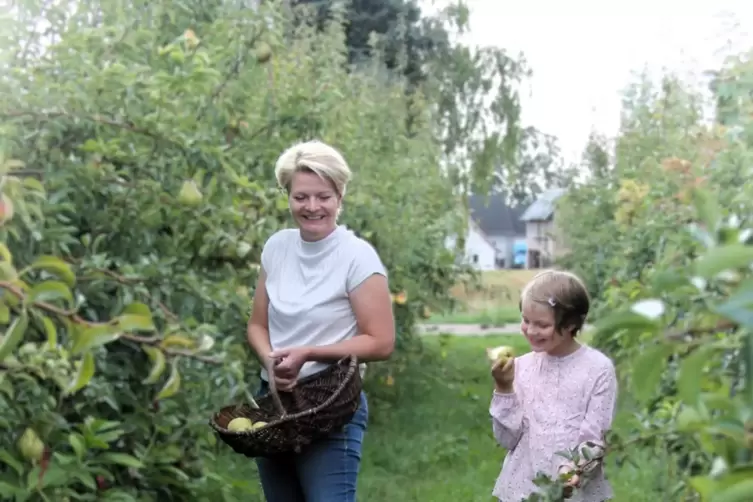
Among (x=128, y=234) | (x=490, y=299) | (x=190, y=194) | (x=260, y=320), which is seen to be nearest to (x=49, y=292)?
(x=260, y=320)

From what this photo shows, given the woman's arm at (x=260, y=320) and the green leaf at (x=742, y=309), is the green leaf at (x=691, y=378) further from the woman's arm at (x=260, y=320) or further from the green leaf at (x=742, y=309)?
the woman's arm at (x=260, y=320)

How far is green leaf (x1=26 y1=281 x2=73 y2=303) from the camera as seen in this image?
1.07m

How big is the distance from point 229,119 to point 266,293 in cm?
123

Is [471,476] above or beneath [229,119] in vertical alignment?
beneath

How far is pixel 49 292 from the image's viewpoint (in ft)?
3.53

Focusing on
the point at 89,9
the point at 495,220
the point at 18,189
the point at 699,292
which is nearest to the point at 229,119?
the point at 89,9

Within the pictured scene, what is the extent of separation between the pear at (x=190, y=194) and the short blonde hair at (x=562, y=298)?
3.08 ft

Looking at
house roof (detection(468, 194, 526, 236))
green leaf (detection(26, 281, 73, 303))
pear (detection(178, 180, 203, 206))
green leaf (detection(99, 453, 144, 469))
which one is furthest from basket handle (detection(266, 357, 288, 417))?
house roof (detection(468, 194, 526, 236))

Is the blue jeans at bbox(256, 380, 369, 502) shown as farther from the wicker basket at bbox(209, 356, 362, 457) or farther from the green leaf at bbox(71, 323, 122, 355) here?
the green leaf at bbox(71, 323, 122, 355)

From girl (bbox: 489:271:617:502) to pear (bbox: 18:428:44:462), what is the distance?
1070mm

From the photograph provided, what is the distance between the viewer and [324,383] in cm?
248

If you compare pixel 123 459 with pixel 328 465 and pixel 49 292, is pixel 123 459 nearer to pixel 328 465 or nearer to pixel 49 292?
pixel 328 465

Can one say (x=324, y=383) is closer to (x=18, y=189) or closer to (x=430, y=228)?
(x=18, y=189)

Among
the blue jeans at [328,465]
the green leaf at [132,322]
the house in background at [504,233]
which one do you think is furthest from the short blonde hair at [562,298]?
the house in background at [504,233]
